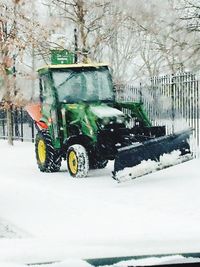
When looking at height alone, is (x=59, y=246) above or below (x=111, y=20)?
below

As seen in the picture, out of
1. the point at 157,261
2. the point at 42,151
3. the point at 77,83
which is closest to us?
the point at 157,261

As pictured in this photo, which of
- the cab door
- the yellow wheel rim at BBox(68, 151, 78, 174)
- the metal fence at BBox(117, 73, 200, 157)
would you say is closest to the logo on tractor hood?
the yellow wheel rim at BBox(68, 151, 78, 174)

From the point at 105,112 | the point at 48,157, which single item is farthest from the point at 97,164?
the point at 105,112

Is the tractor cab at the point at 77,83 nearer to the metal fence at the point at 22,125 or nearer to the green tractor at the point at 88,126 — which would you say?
the green tractor at the point at 88,126

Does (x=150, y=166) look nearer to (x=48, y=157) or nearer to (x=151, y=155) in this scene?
(x=151, y=155)

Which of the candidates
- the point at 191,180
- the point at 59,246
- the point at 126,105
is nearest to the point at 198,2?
the point at 126,105

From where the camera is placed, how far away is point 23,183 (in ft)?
39.9

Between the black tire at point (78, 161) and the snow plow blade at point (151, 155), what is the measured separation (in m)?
1.31

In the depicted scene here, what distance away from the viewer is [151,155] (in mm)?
11812

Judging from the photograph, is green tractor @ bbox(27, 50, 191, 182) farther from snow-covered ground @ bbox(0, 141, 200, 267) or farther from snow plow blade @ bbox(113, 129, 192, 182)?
snow-covered ground @ bbox(0, 141, 200, 267)

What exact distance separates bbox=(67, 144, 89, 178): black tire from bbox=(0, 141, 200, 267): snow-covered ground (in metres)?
0.19

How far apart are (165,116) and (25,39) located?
8.56 m

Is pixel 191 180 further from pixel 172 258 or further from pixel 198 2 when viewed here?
pixel 198 2

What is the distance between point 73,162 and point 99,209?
163 inches
